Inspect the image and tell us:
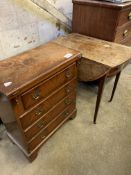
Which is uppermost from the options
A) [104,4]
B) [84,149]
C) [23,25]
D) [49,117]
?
[104,4]

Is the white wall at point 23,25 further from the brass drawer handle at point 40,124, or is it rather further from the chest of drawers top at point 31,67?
the brass drawer handle at point 40,124

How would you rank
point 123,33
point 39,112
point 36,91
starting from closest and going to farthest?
point 36,91 → point 39,112 → point 123,33

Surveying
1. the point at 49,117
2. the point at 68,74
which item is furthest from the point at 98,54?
the point at 49,117

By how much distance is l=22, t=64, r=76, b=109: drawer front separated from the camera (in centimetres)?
103

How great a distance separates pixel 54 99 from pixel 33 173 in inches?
27.0

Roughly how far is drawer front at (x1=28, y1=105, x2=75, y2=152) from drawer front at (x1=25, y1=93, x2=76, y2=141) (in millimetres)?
61

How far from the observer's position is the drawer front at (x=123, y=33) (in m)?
1.66

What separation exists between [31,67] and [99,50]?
70cm

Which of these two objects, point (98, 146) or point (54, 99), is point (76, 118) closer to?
point (98, 146)

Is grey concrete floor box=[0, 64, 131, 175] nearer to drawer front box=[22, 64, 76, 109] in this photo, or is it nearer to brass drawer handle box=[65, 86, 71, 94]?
brass drawer handle box=[65, 86, 71, 94]

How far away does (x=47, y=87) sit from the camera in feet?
3.76

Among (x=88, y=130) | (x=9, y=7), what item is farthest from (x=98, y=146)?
(x=9, y=7)

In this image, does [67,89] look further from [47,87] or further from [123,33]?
[123,33]

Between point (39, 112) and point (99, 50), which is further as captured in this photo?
point (99, 50)
